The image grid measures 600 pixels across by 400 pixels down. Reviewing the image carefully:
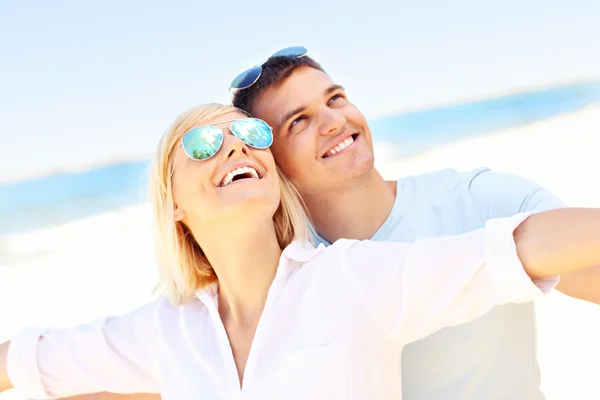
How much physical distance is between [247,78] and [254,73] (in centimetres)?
4

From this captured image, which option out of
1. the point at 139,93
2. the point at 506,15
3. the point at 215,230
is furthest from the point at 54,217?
the point at 506,15

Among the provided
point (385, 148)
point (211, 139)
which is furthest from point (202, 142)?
point (385, 148)

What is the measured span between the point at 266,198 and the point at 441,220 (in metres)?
0.81

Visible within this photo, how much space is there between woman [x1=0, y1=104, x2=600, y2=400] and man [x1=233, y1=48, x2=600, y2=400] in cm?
28

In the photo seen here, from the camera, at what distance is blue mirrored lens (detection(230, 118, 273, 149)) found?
261 centimetres

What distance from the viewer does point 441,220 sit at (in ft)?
9.51

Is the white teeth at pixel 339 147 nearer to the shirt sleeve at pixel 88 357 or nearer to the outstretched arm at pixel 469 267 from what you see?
the outstretched arm at pixel 469 267

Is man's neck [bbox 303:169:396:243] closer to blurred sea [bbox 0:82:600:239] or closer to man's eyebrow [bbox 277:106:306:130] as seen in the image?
man's eyebrow [bbox 277:106:306:130]

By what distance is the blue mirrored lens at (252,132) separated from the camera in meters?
2.61

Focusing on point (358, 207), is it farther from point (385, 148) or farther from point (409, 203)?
point (385, 148)

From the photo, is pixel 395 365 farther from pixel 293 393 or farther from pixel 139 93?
pixel 139 93

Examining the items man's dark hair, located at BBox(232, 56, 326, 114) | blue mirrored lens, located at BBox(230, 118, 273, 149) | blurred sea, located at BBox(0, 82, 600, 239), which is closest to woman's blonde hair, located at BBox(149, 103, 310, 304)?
blue mirrored lens, located at BBox(230, 118, 273, 149)

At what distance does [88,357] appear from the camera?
9.17 feet

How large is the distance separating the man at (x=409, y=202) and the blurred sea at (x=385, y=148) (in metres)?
6.03
